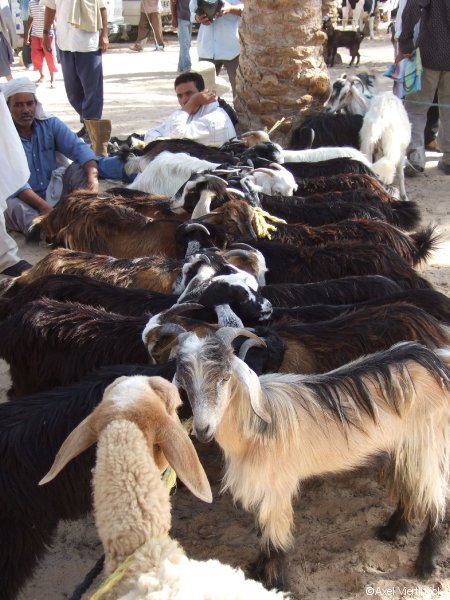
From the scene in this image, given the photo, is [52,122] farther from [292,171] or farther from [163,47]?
[163,47]

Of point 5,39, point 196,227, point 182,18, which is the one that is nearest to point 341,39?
point 182,18

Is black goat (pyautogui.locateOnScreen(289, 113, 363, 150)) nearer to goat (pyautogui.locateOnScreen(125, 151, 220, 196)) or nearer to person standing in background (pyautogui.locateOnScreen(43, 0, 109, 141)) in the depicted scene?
Result: goat (pyautogui.locateOnScreen(125, 151, 220, 196))

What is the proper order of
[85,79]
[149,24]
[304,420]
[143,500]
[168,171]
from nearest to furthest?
[143,500] < [304,420] < [168,171] < [85,79] < [149,24]

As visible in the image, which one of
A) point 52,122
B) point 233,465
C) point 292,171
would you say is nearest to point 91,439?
point 233,465

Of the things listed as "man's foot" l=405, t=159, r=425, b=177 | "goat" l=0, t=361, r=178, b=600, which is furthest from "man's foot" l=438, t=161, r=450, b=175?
"goat" l=0, t=361, r=178, b=600

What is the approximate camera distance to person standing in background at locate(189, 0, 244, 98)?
940 centimetres

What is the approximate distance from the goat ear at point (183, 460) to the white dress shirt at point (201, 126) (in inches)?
239

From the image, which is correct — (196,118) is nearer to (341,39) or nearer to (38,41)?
(38,41)

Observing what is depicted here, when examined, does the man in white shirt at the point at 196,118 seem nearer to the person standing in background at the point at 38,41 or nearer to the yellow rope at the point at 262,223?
the yellow rope at the point at 262,223

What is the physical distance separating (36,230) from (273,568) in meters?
4.16

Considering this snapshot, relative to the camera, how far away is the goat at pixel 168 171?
21.2ft

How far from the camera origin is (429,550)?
3055 mm

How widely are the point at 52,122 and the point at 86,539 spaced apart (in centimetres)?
470

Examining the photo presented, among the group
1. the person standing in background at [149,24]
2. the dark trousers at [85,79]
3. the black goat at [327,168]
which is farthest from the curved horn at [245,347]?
the person standing in background at [149,24]
